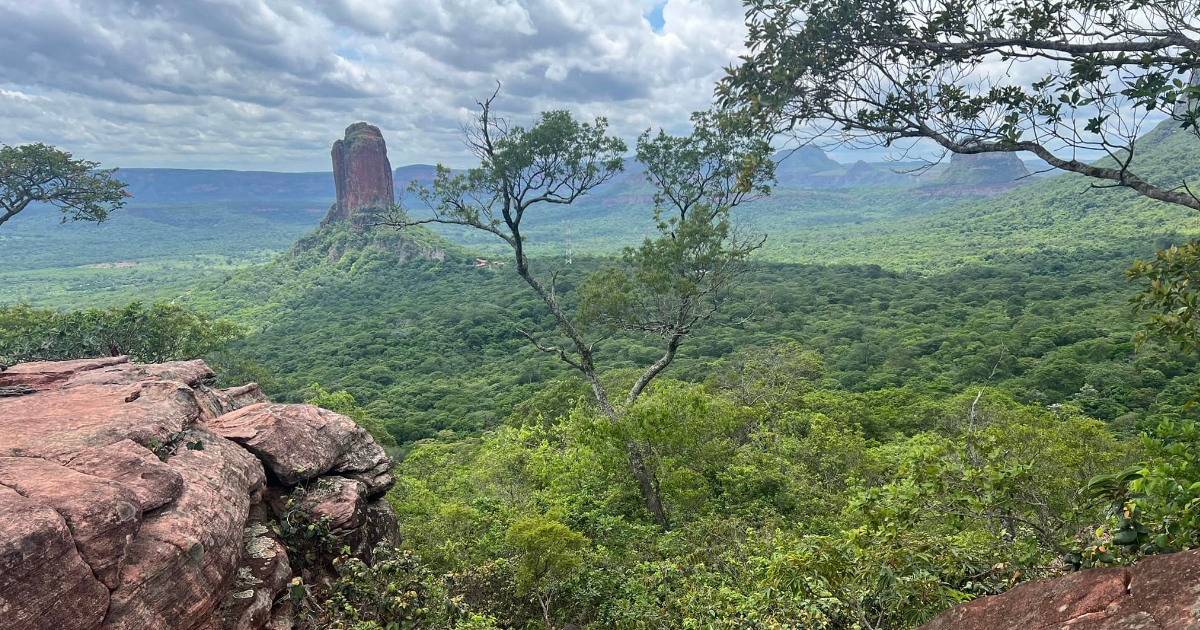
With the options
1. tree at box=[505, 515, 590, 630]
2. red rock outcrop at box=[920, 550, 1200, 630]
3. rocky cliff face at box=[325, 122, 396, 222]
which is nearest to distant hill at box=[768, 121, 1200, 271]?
tree at box=[505, 515, 590, 630]

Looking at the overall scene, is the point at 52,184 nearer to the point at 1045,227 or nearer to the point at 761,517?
the point at 761,517

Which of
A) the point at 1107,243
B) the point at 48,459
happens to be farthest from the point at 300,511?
the point at 1107,243

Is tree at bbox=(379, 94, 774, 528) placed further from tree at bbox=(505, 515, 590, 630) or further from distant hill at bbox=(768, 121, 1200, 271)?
distant hill at bbox=(768, 121, 1200, 271)

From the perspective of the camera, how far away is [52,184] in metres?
21.7

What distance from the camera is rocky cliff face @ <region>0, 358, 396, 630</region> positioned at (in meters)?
4.43

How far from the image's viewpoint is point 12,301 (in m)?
101

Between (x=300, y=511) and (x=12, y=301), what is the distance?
449 feet

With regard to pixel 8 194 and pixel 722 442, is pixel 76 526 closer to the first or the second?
pixel 722 442

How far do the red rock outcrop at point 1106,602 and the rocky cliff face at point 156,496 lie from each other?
6.16m

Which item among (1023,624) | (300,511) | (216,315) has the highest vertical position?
(1023,624)

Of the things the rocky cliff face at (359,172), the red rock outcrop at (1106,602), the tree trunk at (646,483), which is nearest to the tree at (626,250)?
the tree trunk at (646,483)

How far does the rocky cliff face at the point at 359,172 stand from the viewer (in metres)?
119

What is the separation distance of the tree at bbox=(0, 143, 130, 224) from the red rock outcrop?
27628 mm

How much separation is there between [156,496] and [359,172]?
127 meters
